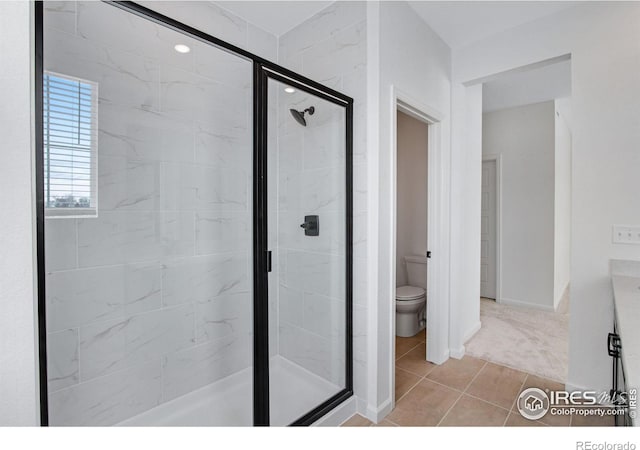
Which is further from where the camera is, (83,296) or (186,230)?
(186,230)

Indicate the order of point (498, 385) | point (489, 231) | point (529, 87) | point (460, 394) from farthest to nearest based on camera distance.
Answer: point (489, 231), point (529, 87), point (498, 385), point (460, 394)

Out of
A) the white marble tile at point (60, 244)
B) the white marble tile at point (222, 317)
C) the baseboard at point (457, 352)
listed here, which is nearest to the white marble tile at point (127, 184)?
the white marble tile at point (60, 244)

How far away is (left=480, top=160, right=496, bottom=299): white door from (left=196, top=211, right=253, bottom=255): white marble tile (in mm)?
3684

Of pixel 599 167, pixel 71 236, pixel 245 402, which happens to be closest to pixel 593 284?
pixel 599 167

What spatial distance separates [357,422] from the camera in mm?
1965

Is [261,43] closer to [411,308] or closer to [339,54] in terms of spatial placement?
[339,54]

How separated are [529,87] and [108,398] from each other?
4.67 metres

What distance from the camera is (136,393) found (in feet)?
6.36

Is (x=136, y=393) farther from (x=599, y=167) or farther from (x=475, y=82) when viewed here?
(x=475, y=82)

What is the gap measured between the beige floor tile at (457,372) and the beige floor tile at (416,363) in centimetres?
6

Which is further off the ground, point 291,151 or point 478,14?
point 478,14

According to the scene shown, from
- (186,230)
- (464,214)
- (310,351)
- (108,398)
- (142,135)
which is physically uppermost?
(142,135)

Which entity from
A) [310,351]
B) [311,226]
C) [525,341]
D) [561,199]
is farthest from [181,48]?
[561,199]
